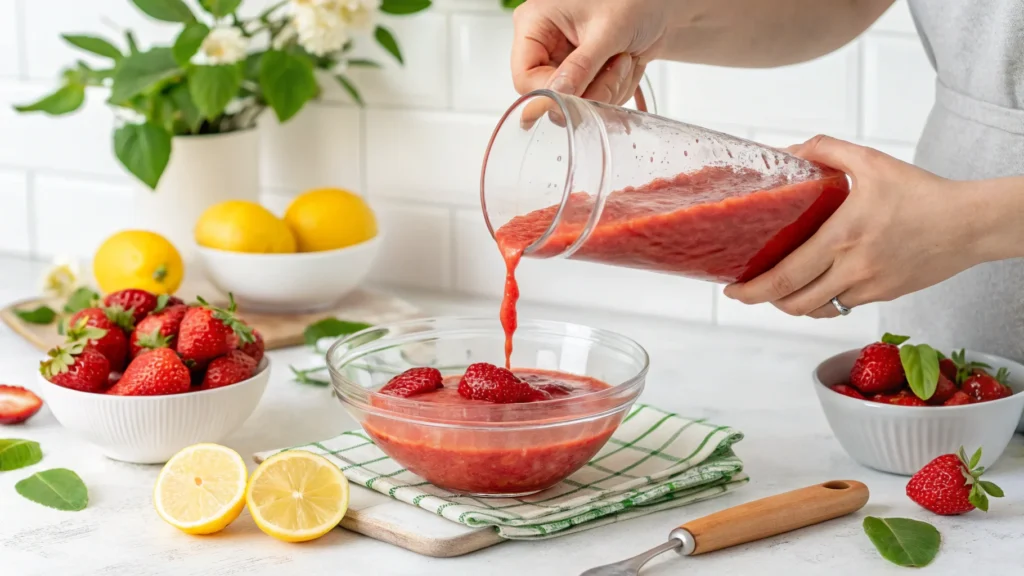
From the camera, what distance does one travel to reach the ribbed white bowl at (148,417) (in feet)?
4.19

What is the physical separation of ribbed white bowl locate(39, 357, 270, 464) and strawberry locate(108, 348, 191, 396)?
1 centimetres

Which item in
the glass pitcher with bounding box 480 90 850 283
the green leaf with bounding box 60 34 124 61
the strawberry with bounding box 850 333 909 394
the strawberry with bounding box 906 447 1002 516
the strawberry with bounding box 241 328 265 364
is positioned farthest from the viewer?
the green leaf with bounding box 60 34 124 61

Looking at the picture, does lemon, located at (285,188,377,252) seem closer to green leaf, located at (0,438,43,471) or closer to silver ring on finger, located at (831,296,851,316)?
green leaf, located at (0,438,43,471)

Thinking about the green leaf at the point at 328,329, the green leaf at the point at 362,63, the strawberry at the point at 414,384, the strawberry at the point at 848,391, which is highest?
the green leaf at the point at 362,63

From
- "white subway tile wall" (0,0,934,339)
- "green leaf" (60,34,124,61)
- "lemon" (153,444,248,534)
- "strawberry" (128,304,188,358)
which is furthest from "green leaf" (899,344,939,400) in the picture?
"green leaf" (60,34,124,61)

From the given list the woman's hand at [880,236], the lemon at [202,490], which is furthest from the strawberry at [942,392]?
the lemon at [202,490]

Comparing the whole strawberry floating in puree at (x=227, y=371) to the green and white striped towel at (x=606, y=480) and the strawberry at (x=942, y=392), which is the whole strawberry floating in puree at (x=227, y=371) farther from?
the strawberry at (x=942, y=392)

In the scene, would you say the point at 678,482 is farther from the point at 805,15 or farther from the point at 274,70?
the point at 274,70

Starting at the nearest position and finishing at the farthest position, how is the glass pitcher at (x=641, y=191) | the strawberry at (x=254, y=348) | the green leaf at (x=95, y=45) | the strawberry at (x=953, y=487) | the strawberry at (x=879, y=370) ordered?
the glass pitcher at (x=641, y=191)
the strawberry at (x=953, y=487)
the strawberry at (x=879, y=370)
the strawberry at (x=254, y=348)
the green leaf at (x=95, y=45)

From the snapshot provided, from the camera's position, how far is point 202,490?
116 cm

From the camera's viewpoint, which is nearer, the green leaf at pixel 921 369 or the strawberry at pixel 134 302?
the green leaf at pixel 921 369

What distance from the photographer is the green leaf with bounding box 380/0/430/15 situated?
1.90m

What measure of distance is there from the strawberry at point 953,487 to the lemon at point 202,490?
2.03 feet

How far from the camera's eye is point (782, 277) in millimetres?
1170
